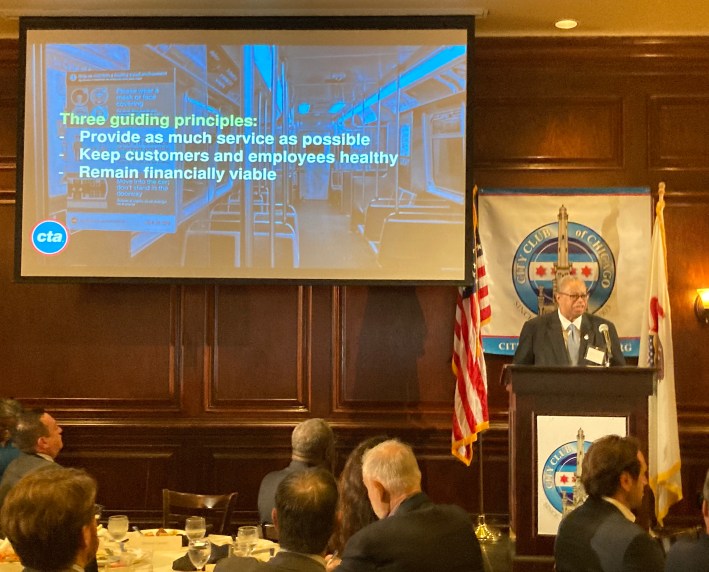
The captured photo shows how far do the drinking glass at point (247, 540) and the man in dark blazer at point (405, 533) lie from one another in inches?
29.0

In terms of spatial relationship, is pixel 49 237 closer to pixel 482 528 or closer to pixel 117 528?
pixel 117 528

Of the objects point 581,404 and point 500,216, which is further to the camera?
point 500,216

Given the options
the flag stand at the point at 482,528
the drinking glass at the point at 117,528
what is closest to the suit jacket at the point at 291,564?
the drinking glass at the point at 117,528

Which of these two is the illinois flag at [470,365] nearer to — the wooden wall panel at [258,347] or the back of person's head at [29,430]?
the wooden wall panel at [258,347]

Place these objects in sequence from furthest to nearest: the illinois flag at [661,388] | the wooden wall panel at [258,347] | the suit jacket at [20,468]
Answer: the wooden wall panel at [258,347] < the illinois flag at [661,388] < the suit jacket at [20,468]

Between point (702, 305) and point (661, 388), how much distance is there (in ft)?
2.39

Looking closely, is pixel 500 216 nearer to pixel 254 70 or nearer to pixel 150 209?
pixel 254 70

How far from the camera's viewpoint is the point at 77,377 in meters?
7.17

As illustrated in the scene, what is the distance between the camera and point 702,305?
22.7 ft

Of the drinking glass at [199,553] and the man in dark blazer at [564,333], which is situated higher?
the man in dark blazer at [564,333]

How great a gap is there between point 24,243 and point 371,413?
2.68 meters

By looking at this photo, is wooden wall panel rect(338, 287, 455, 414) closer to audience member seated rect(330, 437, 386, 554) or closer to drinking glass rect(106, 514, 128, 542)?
drinking glass rect(106, 514, 128, 542)

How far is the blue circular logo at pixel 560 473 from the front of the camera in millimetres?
4977

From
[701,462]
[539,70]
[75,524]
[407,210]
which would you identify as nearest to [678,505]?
[701,462]
